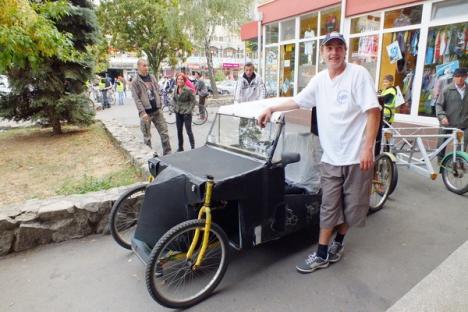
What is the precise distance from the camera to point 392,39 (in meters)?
8.73

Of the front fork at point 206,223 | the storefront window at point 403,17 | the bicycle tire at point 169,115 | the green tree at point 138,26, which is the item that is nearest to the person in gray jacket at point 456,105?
the storefront window at point 403,17

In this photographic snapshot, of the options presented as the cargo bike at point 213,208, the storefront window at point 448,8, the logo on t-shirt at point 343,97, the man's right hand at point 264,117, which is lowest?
the cargo bike at point 213,208

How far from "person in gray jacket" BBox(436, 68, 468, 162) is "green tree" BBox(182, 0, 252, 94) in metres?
14.9

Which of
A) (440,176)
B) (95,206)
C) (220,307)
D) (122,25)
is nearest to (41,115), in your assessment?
(95,206)

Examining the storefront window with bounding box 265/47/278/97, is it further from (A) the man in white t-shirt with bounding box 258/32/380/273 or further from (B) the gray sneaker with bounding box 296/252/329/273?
(B) the gray sneaker with bounding box 296/252/329/273

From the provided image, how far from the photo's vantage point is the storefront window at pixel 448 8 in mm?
7133

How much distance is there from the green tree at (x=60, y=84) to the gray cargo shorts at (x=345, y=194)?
24.9ft

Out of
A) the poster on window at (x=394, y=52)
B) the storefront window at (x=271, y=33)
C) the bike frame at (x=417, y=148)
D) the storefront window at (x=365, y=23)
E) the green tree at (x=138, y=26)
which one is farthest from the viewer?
the green tree at (x=138, y=26)

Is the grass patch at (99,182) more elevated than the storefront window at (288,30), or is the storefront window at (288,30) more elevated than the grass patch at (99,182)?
the storefront window at (288,30)

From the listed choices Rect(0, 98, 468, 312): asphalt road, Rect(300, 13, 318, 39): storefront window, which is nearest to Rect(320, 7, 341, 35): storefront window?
Rect(300, 13, 318, 39): storefront window

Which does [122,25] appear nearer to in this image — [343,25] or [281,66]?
[281,66]

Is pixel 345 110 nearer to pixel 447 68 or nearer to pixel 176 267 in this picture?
pixel 176 267

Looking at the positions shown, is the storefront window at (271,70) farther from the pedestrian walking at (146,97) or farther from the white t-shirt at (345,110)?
the white t-shirt at (345,110)

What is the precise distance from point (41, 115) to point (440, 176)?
9177mm
